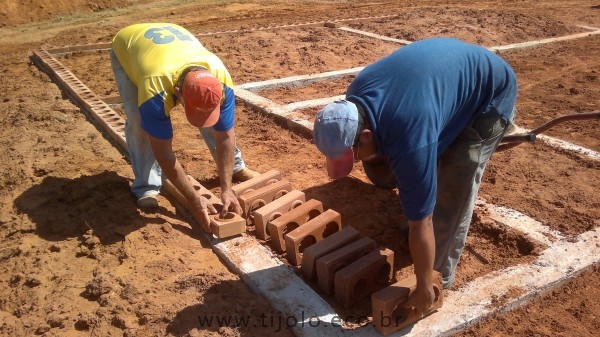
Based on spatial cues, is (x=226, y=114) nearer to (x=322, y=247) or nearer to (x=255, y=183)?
(x=255, y=183)

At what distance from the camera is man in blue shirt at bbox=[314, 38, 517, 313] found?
8.16 feet

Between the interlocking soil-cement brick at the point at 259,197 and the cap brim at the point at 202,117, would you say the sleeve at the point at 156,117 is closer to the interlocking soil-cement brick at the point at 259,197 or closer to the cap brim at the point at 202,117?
the cap brim at the point at 202,117

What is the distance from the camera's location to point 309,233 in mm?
3711

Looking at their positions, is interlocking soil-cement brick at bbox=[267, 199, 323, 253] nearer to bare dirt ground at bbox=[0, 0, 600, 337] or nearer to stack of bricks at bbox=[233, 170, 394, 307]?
stack of bricks at bbox=[233, 170, 394, 307]

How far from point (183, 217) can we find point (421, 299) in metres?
2.15

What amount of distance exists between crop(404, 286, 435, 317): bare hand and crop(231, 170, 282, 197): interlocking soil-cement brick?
1840mm

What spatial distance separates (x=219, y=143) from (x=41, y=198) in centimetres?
171

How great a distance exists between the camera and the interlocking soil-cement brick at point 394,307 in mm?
2914

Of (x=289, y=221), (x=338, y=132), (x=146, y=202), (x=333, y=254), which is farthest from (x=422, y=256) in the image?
(x=146, y=202)

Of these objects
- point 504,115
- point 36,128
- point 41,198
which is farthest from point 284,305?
point 36,128

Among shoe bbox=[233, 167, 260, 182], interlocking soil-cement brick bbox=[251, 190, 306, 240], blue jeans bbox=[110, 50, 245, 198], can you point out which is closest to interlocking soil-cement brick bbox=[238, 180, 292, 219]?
interlocking soil-cement brick bbox=[251, 190, 306, 240]

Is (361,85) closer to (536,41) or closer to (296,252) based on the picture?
(296,252)

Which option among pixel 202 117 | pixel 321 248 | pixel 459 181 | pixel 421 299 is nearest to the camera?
pixel 421 299

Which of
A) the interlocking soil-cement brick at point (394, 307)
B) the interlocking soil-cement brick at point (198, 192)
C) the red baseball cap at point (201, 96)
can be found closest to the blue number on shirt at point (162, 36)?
the red baseball cap at point (201, 96)
